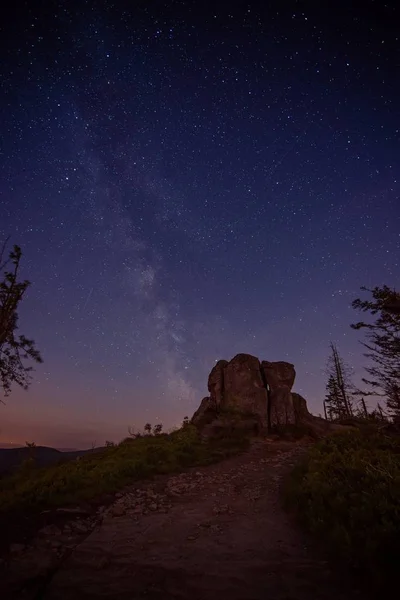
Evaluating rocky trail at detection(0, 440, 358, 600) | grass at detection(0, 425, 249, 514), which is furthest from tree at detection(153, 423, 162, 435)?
rocky trail at detection(0, 440, 358, 600)

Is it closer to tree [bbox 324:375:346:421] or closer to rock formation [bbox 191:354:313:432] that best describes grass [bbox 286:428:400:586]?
rock formation [bbox 191:354:313:432]

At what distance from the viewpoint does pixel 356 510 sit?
5.48 m

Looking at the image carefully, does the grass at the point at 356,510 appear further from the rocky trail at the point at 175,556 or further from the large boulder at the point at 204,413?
the large boulder at the point at 204,413

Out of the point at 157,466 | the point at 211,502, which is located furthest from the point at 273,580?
the point at 157,466

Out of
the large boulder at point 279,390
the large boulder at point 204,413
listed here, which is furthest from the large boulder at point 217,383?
the large boulder at point 279,390

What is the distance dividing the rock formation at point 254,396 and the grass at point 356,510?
12.7 metres

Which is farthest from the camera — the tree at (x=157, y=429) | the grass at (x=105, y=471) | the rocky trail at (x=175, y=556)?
the tree at (x=157, y=429)

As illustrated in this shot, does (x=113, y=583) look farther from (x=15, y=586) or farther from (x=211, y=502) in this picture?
(x=211, y=502)

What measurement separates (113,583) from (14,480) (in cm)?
1170

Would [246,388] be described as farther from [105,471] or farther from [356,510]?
[356,510]

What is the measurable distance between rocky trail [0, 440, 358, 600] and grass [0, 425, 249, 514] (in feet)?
3.47

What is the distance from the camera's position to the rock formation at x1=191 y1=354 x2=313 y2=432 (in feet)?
71.4

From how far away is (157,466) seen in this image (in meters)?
12.3

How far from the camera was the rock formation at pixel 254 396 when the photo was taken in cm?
2177
